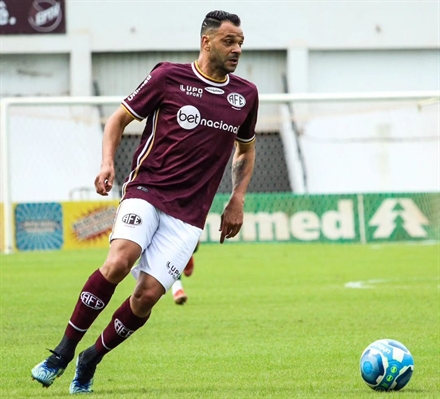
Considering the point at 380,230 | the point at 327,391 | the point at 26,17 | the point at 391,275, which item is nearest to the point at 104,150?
the point at 327,391

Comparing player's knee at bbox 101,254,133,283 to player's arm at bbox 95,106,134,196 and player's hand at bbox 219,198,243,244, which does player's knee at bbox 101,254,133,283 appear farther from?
player's hand at bbox 219,198,243,244

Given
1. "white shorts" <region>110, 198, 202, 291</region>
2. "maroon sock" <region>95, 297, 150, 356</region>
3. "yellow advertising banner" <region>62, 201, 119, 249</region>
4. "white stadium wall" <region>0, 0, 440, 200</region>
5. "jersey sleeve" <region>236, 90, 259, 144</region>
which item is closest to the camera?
"white shorts" <region>110, 198, 202, 291</region>

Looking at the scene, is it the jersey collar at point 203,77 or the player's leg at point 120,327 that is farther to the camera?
the jersey collar at point 203,77

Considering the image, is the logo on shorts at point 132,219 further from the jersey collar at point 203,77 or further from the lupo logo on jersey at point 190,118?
the jersey collar at point 203,77

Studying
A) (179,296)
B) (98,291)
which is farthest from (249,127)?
(179,296)

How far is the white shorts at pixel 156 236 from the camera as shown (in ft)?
19.0

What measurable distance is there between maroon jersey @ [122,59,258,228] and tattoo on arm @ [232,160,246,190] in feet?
1.34

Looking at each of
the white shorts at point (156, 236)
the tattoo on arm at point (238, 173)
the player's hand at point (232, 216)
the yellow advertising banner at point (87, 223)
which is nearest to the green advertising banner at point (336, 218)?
the yellow advertising banner at point (87, 223)

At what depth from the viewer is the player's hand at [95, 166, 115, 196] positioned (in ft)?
18.3

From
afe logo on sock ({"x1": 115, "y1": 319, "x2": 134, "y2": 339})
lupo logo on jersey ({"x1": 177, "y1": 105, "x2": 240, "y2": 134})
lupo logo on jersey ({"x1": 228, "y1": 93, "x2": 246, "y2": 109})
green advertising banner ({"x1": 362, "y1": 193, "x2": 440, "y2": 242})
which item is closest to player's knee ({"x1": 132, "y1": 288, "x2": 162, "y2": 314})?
afe logo on sock ({"x1": 115, "y1": 319, "x2": 134, "y2": 339})

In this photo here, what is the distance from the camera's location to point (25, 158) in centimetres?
2658

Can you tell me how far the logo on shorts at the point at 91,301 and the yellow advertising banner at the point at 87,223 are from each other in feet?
47.6

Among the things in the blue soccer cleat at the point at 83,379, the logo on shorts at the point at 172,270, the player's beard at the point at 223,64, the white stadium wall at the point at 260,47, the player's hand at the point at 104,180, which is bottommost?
the white stadium wall at the point at 260,47

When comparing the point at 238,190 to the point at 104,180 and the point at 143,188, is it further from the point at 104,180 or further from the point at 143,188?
the point at 104,180
